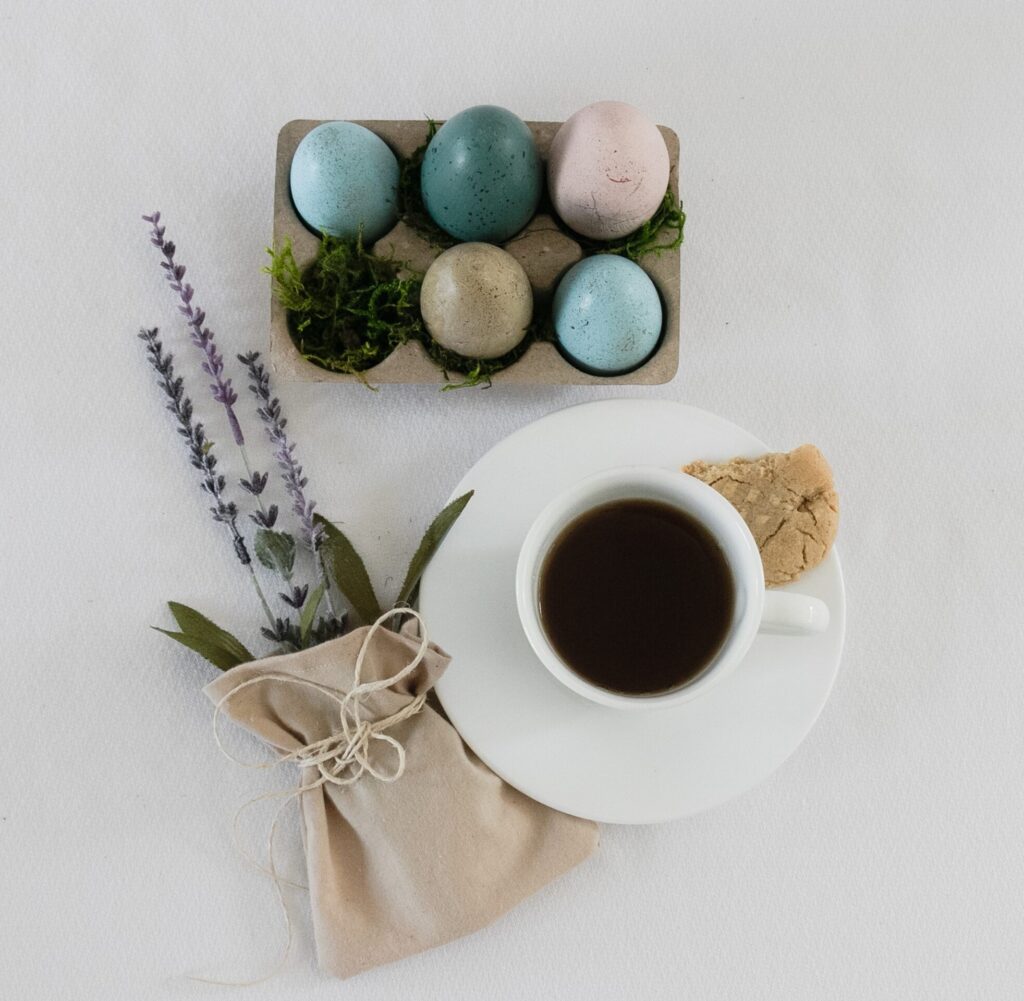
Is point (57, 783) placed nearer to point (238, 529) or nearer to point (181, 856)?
point (181, 856)

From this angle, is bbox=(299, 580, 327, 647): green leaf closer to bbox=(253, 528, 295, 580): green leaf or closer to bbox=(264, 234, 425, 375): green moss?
bbox=(253, 528, 295, 580): green leaf

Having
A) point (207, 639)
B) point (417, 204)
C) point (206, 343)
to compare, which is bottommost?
point (207, 639)

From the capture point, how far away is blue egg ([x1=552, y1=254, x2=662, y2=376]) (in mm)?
731

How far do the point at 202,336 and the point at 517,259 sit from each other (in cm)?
26

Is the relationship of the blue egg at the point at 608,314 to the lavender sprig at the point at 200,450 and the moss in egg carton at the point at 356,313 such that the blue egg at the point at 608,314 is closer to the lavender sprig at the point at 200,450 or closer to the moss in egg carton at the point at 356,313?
the moss in egg carton at the point at 356,313

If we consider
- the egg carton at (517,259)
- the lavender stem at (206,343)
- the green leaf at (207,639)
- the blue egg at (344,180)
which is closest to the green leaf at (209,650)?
the green leaf at (207,639)

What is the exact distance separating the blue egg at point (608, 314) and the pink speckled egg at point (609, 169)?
0.03 meters

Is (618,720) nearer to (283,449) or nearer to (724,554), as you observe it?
(724,554)

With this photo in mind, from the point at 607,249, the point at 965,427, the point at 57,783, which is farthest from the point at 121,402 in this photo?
the point at 965,427

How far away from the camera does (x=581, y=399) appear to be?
827mm

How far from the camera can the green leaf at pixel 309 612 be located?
0.75 m

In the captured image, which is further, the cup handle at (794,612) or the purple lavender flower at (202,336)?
the purple lavender flower at (202,336)

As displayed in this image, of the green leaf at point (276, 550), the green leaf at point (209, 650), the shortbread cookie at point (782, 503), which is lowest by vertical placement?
the green leaf at point (209, 650)

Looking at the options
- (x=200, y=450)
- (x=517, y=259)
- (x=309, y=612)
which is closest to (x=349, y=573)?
(x=309, y=612)
